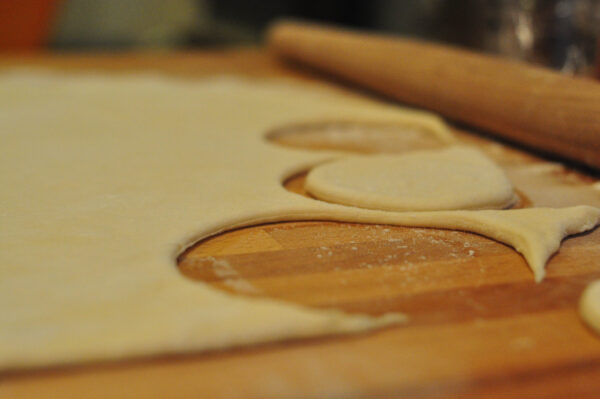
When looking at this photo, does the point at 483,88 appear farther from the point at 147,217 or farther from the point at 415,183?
the point at 147,217

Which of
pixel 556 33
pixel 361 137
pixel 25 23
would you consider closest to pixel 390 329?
pixel 361 137

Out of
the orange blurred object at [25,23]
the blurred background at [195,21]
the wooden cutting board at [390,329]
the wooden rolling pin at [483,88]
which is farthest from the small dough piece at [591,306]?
the orange blurred object at [25,23]

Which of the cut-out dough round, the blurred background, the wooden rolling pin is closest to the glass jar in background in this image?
the blurred background

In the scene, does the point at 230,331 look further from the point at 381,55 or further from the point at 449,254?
the point at 381,55

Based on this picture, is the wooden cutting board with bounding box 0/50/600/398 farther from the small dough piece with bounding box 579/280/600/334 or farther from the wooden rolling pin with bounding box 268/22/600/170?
the wooden rolling pin with bounding box 268/22/600/170

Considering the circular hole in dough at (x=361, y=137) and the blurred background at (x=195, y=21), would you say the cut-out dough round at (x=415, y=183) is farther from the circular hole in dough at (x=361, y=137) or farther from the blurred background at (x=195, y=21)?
the blurred background at (x=195, y=21)
